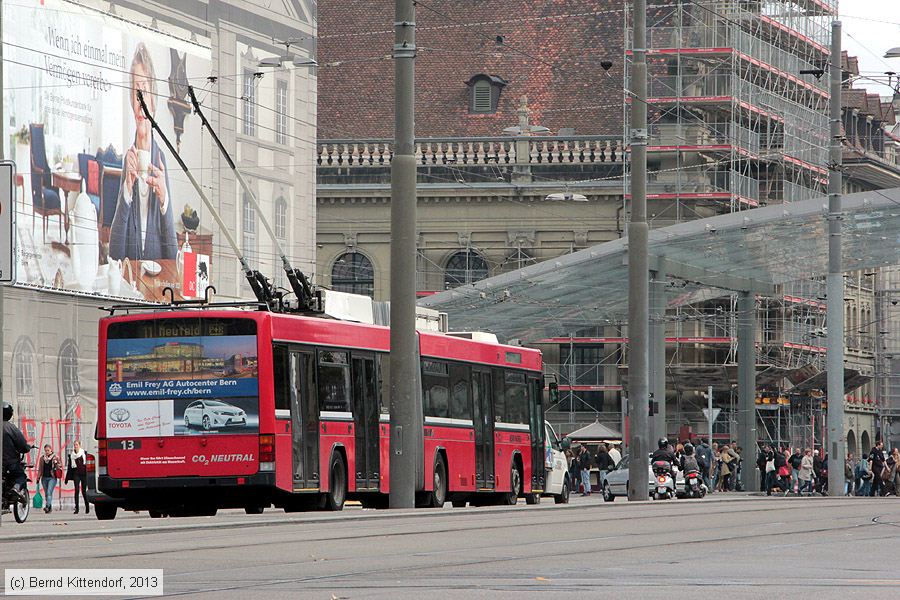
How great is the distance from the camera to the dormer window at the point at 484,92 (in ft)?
238

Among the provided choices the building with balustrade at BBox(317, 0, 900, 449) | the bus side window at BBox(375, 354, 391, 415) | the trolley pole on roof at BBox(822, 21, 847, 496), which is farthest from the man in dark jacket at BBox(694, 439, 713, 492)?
the bus side window at BBox(375, 354, 391, 415)

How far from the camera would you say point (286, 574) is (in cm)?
1254

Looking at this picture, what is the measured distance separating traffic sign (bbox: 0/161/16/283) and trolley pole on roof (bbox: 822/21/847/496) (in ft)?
87.7

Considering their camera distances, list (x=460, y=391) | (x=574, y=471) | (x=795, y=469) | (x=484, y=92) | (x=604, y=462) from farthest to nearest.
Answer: (x=484, y=92)
(x=574, y=471)
(x=795, y=469)
(x=604, y=462)
(x=460, y=391)

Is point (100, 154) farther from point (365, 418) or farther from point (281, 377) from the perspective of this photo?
point (281, 377)

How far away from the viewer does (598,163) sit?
219 feet

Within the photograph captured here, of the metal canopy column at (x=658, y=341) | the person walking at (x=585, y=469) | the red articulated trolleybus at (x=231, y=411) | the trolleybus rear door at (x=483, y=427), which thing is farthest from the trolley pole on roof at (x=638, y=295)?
the person walking at (x=585, y=469)

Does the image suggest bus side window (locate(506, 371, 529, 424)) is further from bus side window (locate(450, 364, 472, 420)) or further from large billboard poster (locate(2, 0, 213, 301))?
large billboard poster (locate(2, 0, 213, 301))

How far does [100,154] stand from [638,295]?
12328 mm

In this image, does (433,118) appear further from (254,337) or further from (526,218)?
(254,337)

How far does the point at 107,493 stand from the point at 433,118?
4912 centimetres

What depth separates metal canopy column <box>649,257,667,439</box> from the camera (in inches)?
1781

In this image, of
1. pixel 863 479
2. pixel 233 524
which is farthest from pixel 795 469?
pixel 233 524

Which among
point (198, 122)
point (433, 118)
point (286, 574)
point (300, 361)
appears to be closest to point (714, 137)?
point (433, 118)
